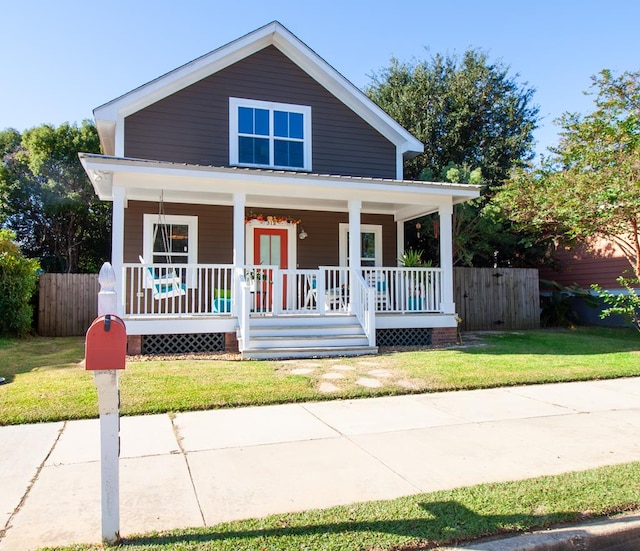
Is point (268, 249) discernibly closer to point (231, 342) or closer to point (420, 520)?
point (231, 342)

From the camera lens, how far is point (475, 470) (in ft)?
13.0

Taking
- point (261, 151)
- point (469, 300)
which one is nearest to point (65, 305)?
point (261, 151)

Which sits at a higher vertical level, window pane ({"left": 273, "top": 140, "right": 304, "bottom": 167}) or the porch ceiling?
window pane ({"left": 273, "top": 140, "right": 304, "bottom": 167})

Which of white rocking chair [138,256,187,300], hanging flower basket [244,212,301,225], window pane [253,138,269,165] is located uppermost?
window pane [253,138,269,165]

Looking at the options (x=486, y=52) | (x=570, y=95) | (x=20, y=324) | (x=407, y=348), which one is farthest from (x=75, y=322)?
(x=486, y=52)

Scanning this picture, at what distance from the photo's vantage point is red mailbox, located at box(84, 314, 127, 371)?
2797mm

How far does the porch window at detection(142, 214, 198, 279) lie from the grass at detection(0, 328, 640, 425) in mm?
2711

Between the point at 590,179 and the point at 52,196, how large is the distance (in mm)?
18900

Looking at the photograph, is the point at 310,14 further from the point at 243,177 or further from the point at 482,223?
the point at 482,223

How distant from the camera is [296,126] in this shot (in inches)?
511

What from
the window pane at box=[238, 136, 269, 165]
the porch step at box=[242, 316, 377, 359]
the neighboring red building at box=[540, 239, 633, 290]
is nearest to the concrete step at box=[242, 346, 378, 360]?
the porch step at box=[242, 316, 377, 359]

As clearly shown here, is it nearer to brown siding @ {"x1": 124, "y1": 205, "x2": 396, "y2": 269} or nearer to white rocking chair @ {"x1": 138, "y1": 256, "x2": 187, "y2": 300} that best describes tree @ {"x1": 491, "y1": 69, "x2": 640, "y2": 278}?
brown siding @ {"x1": 124, "y1": 205, "x2": 396, "y2": 269}

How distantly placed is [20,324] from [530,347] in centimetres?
1170

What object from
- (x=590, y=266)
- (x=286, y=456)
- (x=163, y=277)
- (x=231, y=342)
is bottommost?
(x=286, y=456)
